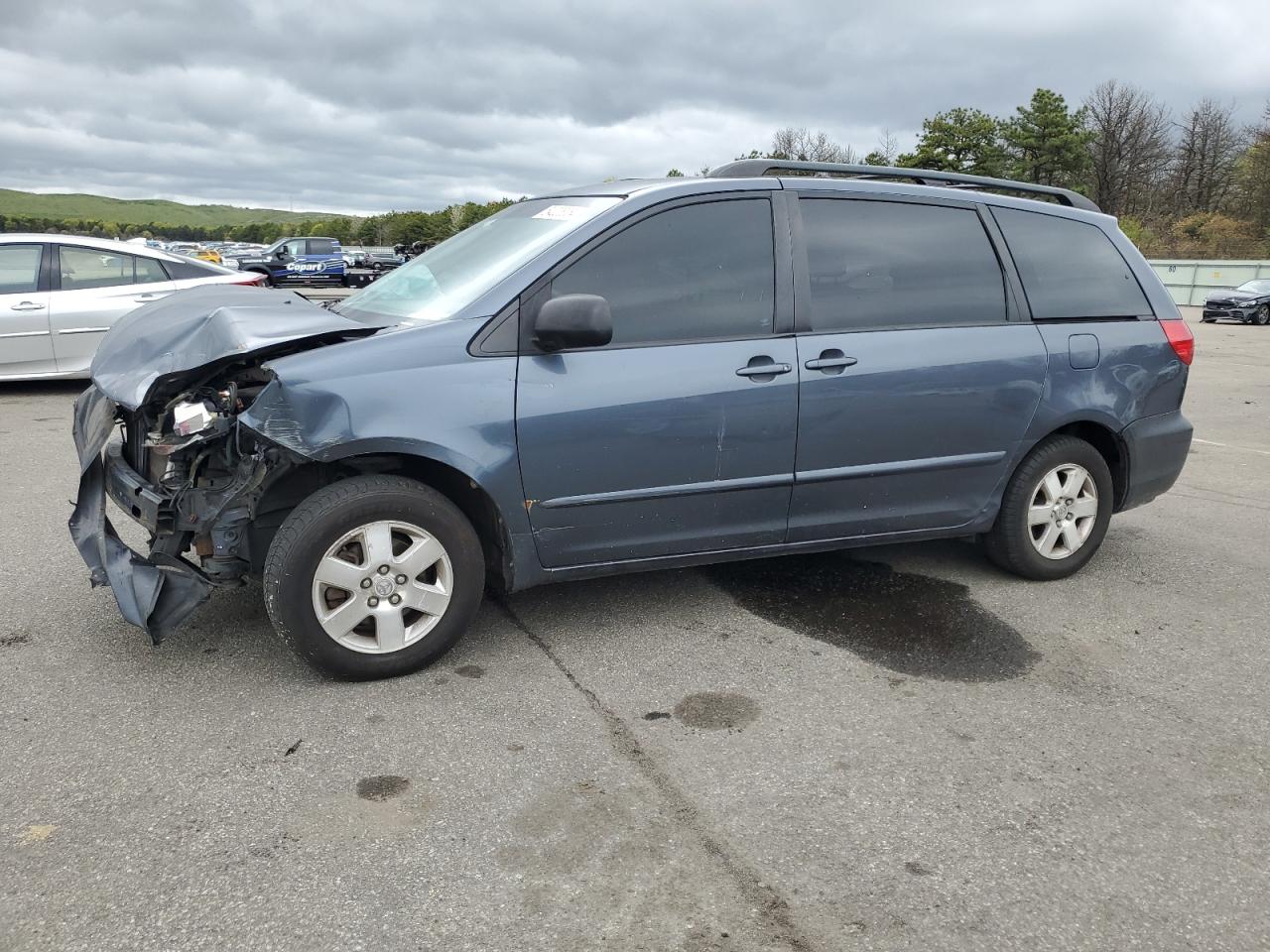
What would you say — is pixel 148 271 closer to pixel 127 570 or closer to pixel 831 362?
pixel 127 570

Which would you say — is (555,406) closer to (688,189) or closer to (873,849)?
(688,189)

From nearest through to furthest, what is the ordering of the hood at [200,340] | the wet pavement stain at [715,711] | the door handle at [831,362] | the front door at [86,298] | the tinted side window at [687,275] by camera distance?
the wet pavement stain at [715,711] → the hood at [200,340] → the tinted side window at [687,275] → the door handle at [831,362] → the front door at [86,298]

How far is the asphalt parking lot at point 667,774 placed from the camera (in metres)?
2.36

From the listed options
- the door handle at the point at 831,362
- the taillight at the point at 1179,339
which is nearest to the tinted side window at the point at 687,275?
the door handle at the point at 831,362

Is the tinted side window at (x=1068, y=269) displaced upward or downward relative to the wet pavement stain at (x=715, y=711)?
upward

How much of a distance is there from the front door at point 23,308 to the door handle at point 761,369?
27.2 feet

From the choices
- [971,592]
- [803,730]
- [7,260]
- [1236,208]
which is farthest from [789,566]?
[1236,208]

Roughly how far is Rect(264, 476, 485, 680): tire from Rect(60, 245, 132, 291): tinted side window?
7.77 metres

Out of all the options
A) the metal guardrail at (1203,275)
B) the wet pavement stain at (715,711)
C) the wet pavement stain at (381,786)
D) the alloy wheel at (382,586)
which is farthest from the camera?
the metal guardrail at (1203,275)

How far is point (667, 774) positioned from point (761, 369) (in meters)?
1.61

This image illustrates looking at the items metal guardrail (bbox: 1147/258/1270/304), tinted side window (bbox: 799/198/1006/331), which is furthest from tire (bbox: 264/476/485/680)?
metal guardrail (bbox: 1147/258/1270/304)

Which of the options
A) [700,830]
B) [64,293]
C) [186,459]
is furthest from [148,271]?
[700,830]

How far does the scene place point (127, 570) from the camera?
11.7 feet

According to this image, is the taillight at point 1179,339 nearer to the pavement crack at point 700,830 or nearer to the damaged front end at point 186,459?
the pavement crack at point 700,830
